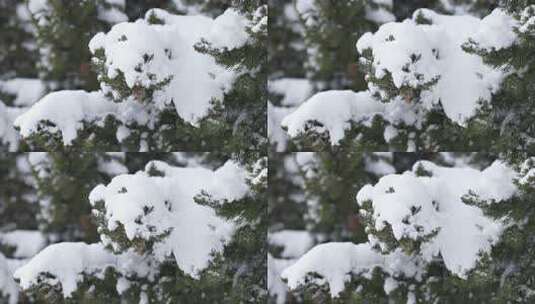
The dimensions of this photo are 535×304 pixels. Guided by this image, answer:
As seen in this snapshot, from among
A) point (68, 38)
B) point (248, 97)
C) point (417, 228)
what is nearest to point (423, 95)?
point (417, 228)

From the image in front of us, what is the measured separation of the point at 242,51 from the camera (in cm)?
503

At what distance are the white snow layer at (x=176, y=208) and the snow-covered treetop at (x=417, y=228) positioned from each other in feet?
1.94

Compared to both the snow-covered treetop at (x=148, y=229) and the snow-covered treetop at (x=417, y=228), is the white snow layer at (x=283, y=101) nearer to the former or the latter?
the snow-covered treetop at (x=148, y=229)

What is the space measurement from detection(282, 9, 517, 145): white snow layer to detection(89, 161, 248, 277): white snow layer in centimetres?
61

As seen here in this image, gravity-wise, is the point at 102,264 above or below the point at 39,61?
below

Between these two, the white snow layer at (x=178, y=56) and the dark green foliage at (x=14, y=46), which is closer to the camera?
the white snow layer at (x=178, y=56)

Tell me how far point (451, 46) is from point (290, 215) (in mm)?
1585

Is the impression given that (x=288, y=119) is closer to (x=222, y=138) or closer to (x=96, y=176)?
(x=222, y=138)

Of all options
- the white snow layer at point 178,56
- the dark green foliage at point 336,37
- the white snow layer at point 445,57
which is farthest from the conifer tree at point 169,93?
the white snow layer at point 445,57

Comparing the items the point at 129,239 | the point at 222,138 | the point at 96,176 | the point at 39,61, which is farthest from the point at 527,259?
the point at 39,61

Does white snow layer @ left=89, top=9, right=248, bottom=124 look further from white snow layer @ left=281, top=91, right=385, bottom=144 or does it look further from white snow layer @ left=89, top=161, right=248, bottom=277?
white snow layer @ left=281, top=91, right=385, bottom=144

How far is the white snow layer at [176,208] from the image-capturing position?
16.0 feet

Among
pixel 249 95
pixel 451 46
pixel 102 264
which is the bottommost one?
pixel 102 264

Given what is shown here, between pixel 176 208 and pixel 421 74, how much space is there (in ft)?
5.95
